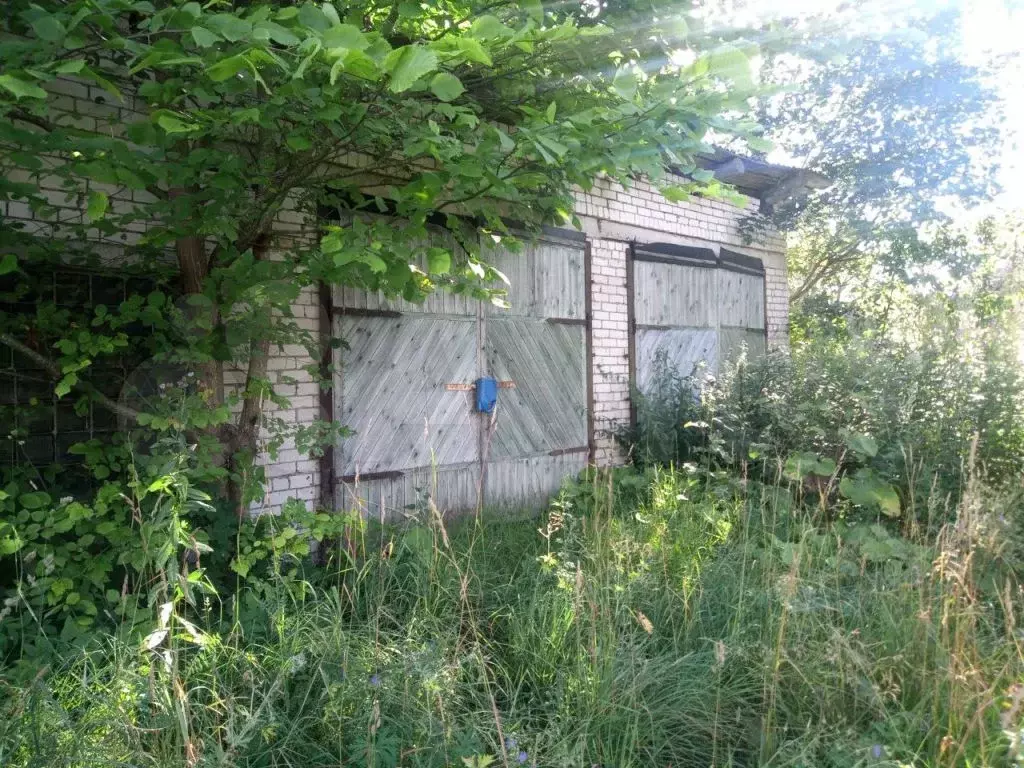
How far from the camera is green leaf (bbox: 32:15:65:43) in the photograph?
2.38m

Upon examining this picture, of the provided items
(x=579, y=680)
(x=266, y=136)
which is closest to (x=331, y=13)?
(x=266, y=136)

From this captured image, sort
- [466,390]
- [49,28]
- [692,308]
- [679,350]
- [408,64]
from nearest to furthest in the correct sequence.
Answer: [408,64] < [49,28] < [466,390] < [679,350] < [692,308]

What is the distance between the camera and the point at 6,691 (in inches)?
94.9

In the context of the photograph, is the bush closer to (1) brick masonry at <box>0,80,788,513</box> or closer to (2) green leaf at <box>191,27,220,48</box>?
(1) brick masonry at <box>0,80,788,513</box>

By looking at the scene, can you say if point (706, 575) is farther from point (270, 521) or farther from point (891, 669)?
point (270, 521)

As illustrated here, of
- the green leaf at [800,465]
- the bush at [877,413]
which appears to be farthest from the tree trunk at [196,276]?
the green leaf at [800,465]

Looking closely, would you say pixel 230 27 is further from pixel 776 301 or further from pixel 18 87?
pixel 776 301

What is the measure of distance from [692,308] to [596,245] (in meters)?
1.54

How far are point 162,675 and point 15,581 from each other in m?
1.33

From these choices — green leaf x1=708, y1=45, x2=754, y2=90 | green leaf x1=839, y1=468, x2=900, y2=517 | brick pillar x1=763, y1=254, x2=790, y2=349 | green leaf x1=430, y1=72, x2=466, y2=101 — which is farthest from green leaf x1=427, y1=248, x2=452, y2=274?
brick pillar x1=763, y1=254, x2=790, y2=349

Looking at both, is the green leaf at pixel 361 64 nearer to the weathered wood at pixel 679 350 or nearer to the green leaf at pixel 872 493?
the green leaf at pixel 872 493

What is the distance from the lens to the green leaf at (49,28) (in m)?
2.38

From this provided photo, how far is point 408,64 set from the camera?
2.06m

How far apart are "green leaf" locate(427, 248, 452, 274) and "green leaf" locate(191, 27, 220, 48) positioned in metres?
1.05
